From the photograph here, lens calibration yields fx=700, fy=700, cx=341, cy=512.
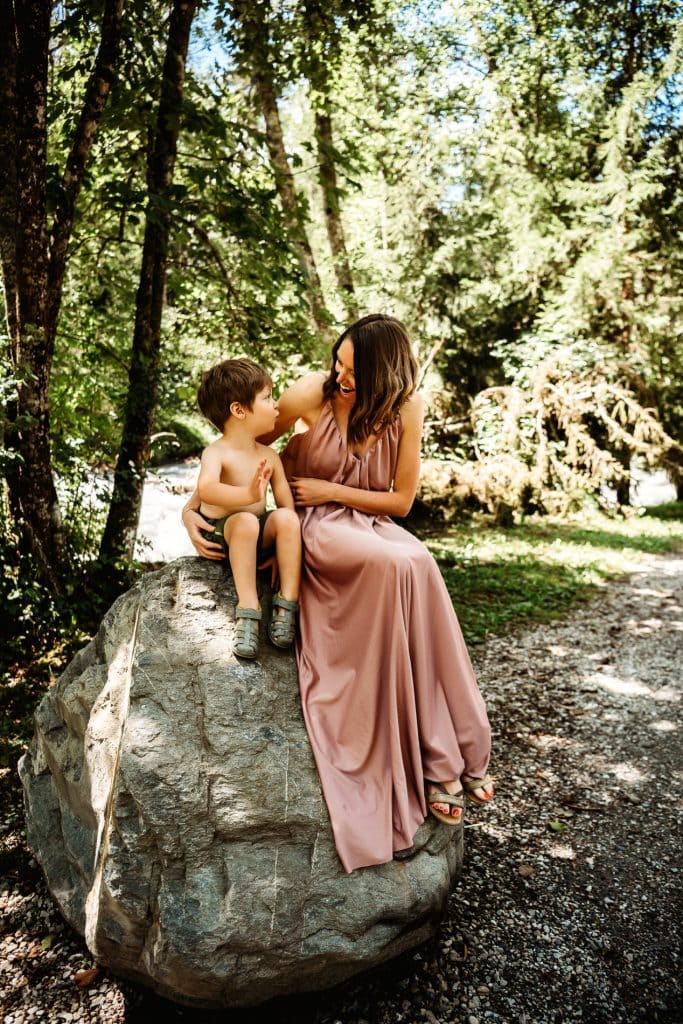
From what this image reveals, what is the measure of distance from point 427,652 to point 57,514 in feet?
10.5

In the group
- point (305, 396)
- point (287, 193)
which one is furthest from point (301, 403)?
point (287, 193)

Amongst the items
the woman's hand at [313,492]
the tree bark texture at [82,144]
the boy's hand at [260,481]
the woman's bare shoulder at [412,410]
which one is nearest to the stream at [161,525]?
the tree bark texture at [82,144]

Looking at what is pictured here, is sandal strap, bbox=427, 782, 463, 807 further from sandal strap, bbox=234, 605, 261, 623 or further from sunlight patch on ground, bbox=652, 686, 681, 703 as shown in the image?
sunlight patch on ground, bbox=652, 686, 681, 703

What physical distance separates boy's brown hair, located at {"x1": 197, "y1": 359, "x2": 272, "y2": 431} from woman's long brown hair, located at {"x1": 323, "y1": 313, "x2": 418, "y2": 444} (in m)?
0.41

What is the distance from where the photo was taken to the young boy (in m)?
2.78

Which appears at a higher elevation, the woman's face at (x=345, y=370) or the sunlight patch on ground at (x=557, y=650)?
the woman's face at (x=345, y=370)

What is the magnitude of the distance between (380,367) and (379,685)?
1.34 meters

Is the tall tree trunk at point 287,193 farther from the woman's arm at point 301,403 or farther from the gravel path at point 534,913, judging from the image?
the gravel path at point 534,913

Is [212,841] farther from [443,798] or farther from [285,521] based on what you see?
[285,521]

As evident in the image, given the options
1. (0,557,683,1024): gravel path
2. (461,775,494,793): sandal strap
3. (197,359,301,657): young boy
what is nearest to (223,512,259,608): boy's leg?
(197,359,301,657): young boy

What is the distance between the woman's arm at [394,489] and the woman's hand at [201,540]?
0.45 metres

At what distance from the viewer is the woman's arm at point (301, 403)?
3252mm

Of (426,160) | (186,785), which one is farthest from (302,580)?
Answer: (426,160)

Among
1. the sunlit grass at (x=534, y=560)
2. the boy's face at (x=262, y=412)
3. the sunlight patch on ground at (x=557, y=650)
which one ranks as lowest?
the sunlight patch on ground at (x=557, y=650)
